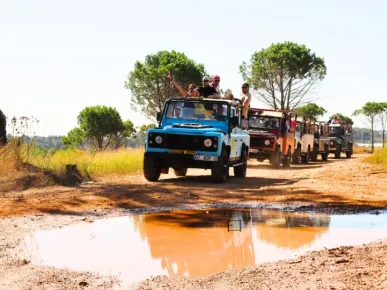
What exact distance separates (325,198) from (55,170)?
688cm

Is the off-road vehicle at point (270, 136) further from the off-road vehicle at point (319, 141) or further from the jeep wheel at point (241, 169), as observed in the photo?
the off-road vehicle at point (319, 141)

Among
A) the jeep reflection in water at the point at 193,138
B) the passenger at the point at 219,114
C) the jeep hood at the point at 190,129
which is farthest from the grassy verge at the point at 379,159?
the jeep hood at the point at 190,129

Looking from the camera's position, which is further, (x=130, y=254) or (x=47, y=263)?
(x=130, y=254)

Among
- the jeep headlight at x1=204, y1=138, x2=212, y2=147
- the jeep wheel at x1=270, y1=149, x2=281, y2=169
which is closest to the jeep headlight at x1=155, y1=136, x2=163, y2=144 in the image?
the jeep headlight at x1=204, y1=138, x2=212, y2=147

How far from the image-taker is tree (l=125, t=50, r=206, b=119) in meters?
52.1

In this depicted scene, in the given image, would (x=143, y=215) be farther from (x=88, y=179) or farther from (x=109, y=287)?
(x=88, y=179)

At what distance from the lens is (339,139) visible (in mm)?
36312

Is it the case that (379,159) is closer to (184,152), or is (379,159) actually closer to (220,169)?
(220,169)

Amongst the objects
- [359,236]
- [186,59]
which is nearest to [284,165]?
[359,236]

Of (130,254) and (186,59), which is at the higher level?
(186,59)

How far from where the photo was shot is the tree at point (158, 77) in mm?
52125

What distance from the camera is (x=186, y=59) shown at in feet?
175

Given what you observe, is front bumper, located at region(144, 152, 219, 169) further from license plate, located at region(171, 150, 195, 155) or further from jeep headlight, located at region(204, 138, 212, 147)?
jeep headlight, located at region(204, 138, 212, 147)

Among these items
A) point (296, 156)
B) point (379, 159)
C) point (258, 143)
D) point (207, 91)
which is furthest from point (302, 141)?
point (207, 91)
